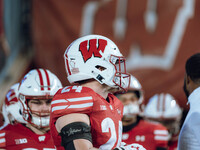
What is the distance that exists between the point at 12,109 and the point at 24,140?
0.32m

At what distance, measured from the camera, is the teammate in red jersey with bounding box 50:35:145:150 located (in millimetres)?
1642

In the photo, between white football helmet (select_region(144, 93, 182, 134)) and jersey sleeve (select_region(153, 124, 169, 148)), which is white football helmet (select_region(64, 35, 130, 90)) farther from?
white football helmet (select_region(144, 93, 182, 134))

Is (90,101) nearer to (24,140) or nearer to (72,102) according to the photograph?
(72,102)

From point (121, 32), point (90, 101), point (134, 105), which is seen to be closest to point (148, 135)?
point (134, 105)

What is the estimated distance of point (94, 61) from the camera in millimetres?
1858

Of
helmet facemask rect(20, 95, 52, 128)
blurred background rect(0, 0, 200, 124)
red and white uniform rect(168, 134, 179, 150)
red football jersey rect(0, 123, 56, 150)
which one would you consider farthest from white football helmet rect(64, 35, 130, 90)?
blurred background rect(0, 0, 200, 124)

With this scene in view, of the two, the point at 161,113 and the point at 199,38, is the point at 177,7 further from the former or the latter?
the point at 161,113

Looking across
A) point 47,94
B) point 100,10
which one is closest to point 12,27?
point 100,10

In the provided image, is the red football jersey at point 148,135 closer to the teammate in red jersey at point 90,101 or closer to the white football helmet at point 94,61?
the teammate in red jersey at point 90,101

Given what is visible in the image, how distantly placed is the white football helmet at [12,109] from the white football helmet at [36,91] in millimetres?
133

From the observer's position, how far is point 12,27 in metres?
5.36

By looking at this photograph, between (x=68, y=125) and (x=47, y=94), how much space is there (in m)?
1.01

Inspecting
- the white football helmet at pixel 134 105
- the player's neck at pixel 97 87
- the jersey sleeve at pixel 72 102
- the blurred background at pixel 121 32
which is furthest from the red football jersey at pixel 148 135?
the blurred background at pixel 121 32

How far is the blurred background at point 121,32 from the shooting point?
492 cm
